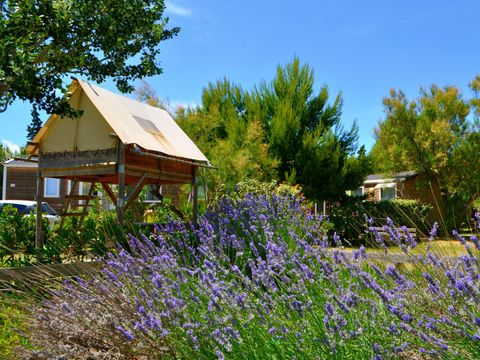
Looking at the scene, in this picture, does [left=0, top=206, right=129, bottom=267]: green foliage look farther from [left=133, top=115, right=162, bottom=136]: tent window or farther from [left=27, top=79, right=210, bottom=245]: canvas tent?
[left=133, top=115, right=162, bottom=136]: tent window

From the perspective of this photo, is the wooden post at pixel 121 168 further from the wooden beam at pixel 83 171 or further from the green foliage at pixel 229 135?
the green foliage at pixel 229 135

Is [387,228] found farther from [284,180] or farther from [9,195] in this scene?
[9,195]

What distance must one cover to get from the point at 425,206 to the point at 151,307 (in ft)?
60.7

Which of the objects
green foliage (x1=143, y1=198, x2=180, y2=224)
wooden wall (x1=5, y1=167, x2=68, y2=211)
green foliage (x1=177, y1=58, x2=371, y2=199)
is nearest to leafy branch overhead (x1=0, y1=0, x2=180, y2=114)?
green foliage (x1=143, y1=198, x2=180, y2=224)

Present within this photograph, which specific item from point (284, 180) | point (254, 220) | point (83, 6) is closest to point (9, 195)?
point (284, 180)

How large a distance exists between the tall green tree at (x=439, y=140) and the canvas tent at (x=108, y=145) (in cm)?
1642

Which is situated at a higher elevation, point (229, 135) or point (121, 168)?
point (229, 135)

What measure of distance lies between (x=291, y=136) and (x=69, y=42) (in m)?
12.3

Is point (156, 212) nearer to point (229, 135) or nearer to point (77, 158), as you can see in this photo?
point (229, 135)

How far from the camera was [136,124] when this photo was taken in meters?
8.47

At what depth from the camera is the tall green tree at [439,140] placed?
22.8 m

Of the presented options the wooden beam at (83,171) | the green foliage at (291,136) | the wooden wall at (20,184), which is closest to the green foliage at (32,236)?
the wooden beam at (83,171)

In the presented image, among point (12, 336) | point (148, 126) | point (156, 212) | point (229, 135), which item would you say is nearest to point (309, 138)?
point (229, 135)

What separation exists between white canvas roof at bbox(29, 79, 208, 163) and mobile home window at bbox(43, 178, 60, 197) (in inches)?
704
